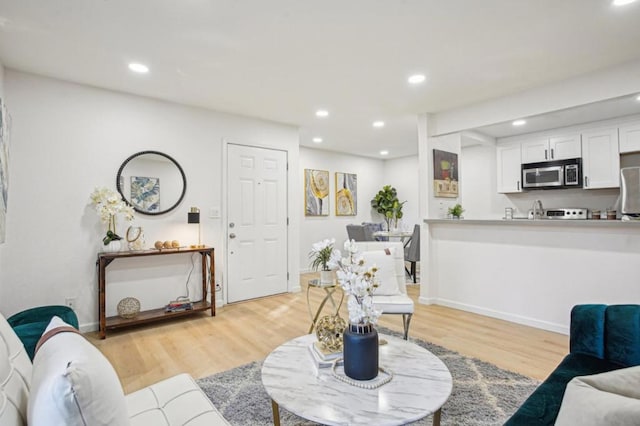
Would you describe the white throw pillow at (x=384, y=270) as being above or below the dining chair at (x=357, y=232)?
below

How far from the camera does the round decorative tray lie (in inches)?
127

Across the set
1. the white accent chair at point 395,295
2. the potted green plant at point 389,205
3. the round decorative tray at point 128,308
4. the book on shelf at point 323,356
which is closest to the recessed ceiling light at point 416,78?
the white accent chair at point 395,295

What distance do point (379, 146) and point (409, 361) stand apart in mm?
5247

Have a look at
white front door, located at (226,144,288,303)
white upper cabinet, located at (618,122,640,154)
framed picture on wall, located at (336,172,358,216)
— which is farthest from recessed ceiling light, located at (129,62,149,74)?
white upper cabinet, located at (618,122,640,154)

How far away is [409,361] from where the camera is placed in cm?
163

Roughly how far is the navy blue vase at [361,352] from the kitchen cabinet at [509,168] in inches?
196

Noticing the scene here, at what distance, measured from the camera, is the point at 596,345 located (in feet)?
5.23

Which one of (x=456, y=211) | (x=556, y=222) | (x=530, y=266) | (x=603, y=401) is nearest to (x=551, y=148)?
(x=456, y=211)

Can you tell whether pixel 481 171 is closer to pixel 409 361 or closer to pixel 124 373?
pixel 409 361

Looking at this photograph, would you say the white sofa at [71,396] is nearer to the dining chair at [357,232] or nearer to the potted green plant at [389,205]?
the dining chair at [357,232]

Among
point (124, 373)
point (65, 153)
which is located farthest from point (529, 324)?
point (65, 153)

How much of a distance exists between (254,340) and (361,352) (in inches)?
71.8

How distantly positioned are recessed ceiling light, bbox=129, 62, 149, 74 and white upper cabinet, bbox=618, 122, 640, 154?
5.71 meters

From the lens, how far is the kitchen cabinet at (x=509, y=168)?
17.4 feet
